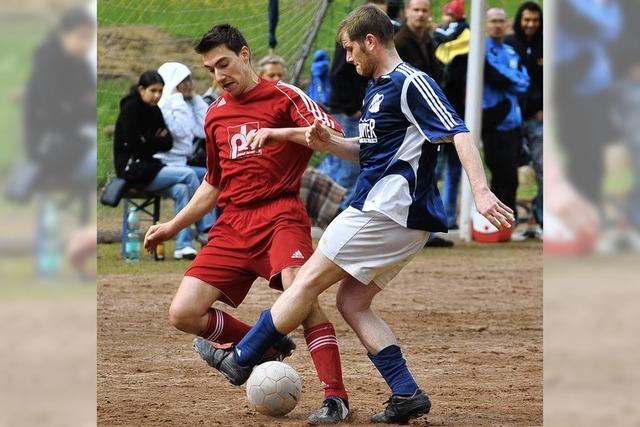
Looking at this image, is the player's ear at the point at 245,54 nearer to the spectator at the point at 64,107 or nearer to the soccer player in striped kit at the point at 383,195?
the soccer player in striped kit at the point at 383,195

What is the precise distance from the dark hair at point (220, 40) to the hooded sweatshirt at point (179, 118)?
260 inches

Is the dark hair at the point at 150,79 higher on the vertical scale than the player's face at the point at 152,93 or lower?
higher

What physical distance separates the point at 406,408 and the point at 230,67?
188cm

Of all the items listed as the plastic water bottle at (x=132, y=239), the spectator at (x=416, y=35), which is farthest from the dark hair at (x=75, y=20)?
the plastic water bottle at (x=132, y=239)

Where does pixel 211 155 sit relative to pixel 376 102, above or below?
below

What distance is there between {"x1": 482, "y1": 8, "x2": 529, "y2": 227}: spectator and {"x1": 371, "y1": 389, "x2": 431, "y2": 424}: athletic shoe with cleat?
849 centimetres

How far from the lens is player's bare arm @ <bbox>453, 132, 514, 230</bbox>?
15.2 ft

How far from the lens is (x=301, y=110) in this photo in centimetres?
562

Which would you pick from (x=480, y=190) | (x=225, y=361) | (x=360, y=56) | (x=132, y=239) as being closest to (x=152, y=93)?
(x=132, y=239)

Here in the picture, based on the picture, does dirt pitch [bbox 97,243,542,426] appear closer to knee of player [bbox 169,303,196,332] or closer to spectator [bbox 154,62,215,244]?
knee of player [bbox 169,303,196,332]

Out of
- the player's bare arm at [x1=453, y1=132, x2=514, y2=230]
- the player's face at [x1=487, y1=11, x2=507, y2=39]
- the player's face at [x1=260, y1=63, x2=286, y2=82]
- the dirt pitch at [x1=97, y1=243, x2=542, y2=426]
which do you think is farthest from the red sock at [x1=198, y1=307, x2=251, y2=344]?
the player's face at [x1=487, y1=11, x2=507, y2=39]

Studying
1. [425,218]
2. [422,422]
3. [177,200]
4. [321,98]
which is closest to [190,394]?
[422,422]

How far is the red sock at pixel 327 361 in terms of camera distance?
17.3 ft

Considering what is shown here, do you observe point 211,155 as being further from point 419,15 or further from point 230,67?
point 419,15
